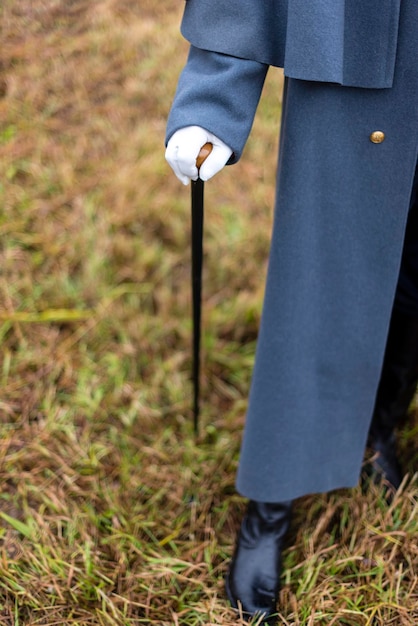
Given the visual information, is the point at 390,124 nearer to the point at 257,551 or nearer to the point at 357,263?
the point at 357,263

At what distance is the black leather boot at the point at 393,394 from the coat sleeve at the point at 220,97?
65 centimetres

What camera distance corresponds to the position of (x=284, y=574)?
1455mm

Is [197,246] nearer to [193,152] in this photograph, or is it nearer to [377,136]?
[193,152]

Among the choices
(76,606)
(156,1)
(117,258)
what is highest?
(156,1)

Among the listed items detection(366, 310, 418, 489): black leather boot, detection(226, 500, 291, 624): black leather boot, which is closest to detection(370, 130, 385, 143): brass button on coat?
detection(366, 310, 418, 489): black leather boot

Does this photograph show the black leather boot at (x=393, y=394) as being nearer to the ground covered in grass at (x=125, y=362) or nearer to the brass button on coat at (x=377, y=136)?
the ground covered in grass at (x=125, y=362)

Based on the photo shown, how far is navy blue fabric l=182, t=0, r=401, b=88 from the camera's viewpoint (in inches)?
38.0

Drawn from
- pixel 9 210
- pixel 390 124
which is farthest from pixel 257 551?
pixel 9 210

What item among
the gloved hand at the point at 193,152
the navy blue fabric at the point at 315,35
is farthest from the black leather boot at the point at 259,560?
the navy blue fabric at the point at 315,35

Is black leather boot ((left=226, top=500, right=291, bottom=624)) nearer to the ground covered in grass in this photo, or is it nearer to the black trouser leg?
the ground covered in grass

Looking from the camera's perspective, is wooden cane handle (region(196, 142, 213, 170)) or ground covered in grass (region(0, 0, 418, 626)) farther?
ground covered in grass (region(0, 0, 418, 626))

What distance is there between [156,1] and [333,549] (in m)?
2.92

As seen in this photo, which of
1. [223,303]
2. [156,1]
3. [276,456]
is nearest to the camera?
[276,456]

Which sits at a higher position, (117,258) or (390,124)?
(390,124)
